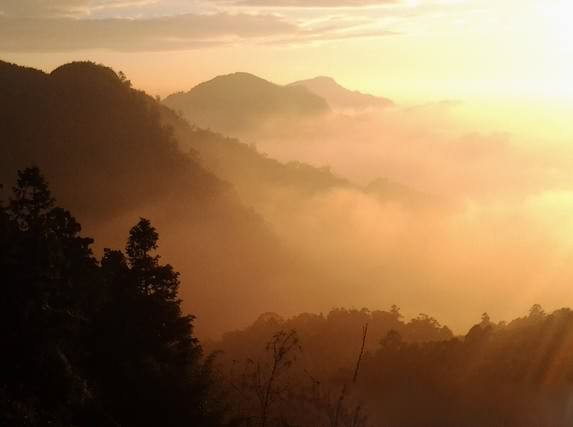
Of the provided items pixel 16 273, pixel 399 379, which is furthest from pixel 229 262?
pixel 16 273

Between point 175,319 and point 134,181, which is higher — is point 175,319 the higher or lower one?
the higher one

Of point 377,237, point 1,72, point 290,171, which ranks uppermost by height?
point 1,72

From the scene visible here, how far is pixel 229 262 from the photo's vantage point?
367 feet

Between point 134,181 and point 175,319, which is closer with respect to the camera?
point 175,319

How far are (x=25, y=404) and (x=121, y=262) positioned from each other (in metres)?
10.9

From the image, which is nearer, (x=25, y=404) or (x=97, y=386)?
(x=25, y=404)

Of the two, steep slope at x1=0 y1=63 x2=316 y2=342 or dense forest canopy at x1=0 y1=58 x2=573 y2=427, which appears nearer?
dense forest canopy at x1=0 y1=58 x2=573 y2=427

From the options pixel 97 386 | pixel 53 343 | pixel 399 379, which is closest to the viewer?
pixel 53 343

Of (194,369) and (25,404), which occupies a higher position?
(25,404)

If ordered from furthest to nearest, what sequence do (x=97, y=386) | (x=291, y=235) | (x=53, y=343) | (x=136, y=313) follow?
1. (x=291, y=235)
2. (x=136, y=313)
3. (x=97, y=386)
4. (x=53, y=343)

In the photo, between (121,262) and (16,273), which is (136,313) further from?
(16,273)

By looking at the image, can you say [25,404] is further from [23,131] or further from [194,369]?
[23,131]

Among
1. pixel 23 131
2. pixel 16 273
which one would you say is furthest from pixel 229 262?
pixel 16 273

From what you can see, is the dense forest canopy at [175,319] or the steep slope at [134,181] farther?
the steep slope at [134,181]
